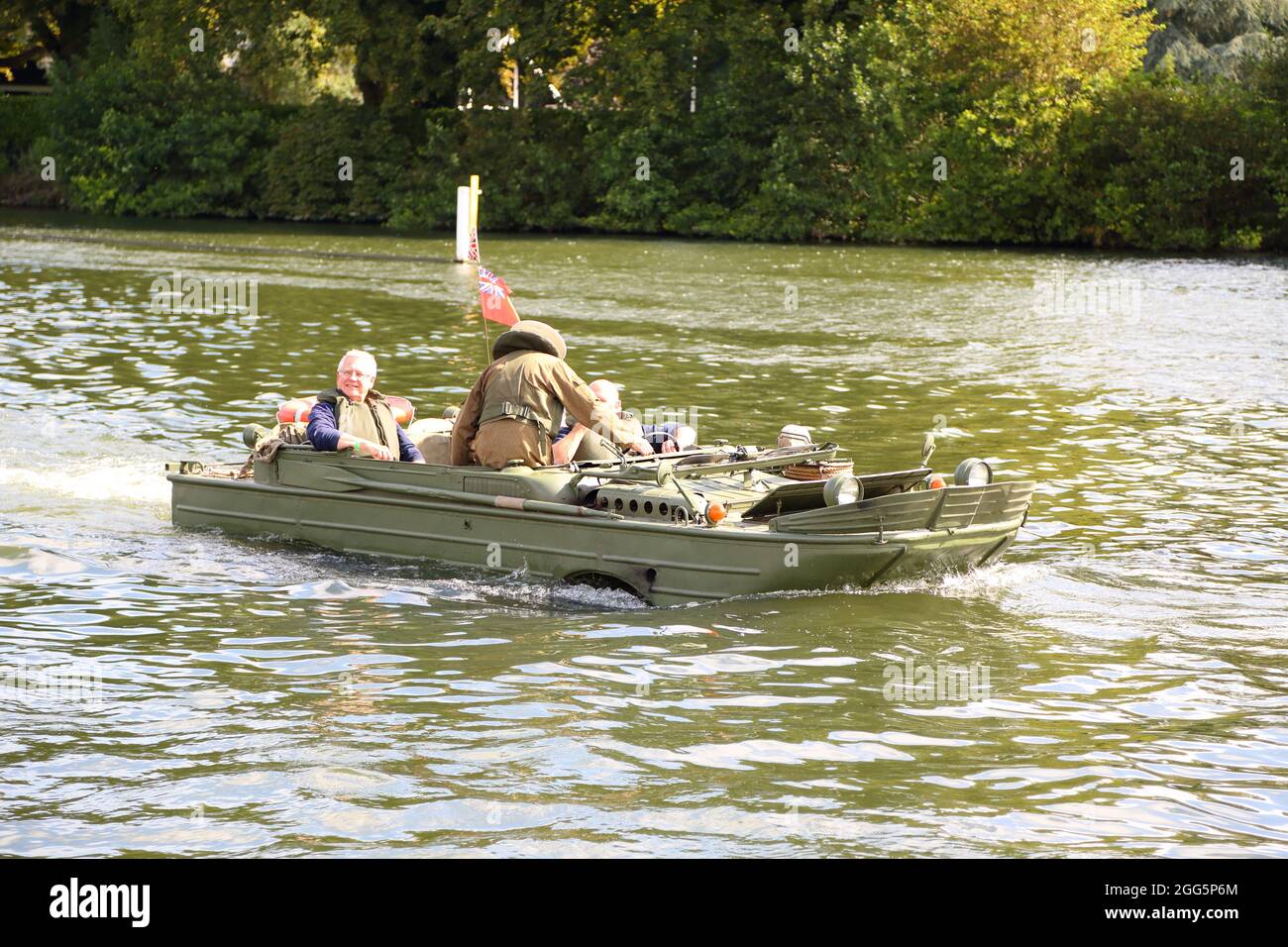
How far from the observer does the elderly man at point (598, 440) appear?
11.8 metres

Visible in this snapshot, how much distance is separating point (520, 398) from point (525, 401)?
0.04m

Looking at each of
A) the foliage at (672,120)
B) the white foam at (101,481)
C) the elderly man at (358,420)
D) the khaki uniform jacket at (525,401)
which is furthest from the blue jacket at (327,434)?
the foliage at (672,120)

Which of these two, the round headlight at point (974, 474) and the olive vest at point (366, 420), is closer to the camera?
the round headlight at point (974, 474)

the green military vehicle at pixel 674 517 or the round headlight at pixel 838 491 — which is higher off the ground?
the round headlight at pixel 838 491

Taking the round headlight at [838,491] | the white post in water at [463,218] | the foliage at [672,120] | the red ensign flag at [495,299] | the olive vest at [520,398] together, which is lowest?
the round headlight at [838,491]

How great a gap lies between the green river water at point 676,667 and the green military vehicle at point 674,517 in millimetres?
210

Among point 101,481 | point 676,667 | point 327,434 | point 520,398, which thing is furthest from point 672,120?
point 676,667

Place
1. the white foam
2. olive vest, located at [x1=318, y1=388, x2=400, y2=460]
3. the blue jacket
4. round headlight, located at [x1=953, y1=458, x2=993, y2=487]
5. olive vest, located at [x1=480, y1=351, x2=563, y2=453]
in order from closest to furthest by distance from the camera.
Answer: round headlight, located at [x1=953, y1=458, x2=993, y2=487] → olive vest, located at [x1=480, y1=351, x2=563, y2=453] → the blue jacket → olive vest, located at [x1=318, y1=388, x2=400, y2=460] → the white foam

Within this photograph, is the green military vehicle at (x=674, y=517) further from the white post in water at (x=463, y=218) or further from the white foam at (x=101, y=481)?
the white foam at (x=101, y=481)

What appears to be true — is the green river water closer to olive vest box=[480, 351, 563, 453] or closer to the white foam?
the white foam

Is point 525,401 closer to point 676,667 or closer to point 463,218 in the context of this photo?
point 676,667

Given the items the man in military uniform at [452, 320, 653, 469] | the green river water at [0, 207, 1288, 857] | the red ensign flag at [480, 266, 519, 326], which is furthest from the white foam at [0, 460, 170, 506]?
the man in military uniform at [452, 320, 653, 469]

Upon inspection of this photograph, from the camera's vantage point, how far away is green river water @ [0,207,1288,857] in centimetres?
731

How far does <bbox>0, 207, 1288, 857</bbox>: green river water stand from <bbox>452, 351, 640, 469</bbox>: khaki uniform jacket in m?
0.88
